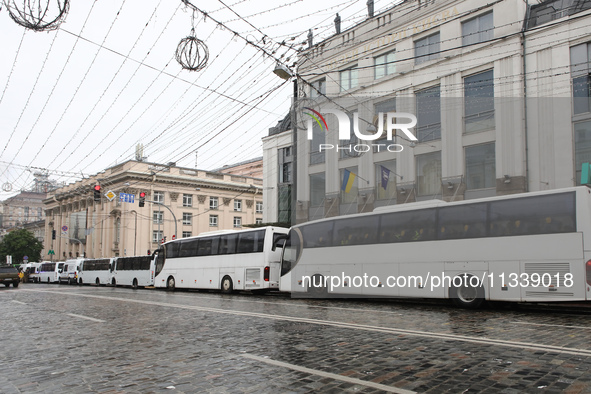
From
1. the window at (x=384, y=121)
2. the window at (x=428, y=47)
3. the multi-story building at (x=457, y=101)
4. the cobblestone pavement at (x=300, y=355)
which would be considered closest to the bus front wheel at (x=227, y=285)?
the multi-story building at (x=457, y=101)

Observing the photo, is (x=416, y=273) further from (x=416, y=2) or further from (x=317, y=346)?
(x=416, y=2)

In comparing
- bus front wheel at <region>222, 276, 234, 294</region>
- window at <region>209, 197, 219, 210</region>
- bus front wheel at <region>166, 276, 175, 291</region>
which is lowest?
bus front wheel at <region>166, 276, 175, 291</region>

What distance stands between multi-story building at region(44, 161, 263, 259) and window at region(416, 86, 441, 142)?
32.8 meters

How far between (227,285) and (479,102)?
52.3 feet

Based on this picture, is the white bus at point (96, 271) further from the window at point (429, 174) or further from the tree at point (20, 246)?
the tree at point (20, 246)

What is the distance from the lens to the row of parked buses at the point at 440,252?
40.8ft

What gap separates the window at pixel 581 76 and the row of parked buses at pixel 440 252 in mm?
10490

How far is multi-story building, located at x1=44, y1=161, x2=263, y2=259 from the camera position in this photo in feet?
198

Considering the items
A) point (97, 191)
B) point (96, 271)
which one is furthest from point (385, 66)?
point (96, 271)

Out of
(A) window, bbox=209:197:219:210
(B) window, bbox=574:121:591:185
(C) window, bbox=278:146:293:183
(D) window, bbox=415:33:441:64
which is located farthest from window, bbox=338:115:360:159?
(A) window, bbox=209:197:219:210

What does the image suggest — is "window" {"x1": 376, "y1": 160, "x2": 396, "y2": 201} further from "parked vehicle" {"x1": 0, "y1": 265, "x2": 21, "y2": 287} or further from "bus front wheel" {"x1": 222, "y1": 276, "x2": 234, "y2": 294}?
"parked vehicle" {"x1": 0, "y1": 265, "x2": 21, "y2": 287}

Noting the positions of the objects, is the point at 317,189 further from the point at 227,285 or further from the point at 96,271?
the point at 96,271

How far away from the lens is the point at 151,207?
202 feet

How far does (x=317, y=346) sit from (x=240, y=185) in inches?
2475
